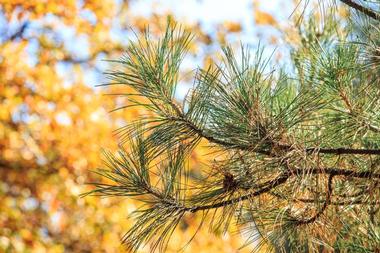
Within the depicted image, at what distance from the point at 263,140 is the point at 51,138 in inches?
99.5

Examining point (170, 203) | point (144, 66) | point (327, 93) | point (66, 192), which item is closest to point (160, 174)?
point (170, 203)

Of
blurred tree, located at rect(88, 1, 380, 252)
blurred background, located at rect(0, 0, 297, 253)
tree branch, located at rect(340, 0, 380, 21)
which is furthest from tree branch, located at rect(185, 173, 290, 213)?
blurred background, located at rect(0, 0, 297, 253)

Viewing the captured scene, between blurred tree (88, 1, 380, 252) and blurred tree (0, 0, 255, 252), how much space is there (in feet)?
6.92

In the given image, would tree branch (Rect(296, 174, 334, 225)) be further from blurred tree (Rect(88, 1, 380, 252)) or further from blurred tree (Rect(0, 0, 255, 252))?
blurred tree (Rect(0, 0, 255, 252))

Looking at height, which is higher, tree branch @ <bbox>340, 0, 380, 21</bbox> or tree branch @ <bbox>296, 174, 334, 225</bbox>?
tree branch @ <bbox>340, 0, 380, 21</bbox>

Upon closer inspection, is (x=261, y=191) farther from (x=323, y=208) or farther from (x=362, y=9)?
(x=362, y=9)

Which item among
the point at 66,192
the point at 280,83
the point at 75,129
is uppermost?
the point at 75,129

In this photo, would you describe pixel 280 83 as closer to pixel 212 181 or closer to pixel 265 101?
pixel 265 101

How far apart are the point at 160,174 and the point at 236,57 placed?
284mm

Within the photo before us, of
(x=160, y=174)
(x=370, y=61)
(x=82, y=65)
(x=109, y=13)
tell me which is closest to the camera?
(x=370, y=61)

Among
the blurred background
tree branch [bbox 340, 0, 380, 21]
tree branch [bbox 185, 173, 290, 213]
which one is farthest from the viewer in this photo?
the blurred background

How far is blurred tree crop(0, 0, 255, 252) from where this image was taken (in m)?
3.35

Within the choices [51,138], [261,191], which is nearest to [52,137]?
[51,138]

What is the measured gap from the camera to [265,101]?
1.18 meters
